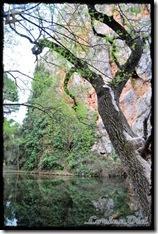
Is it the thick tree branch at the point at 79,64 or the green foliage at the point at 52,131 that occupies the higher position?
the thick tree branch at the point at 79,64

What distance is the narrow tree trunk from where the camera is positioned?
7.73ft

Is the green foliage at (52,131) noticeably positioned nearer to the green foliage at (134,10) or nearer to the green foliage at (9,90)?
the green foliage at (9,90)

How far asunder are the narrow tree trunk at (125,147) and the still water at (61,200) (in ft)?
0.44

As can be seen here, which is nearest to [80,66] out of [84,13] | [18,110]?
[84,13]

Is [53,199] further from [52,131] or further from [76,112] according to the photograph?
[76,112]

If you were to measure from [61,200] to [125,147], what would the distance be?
0.56m

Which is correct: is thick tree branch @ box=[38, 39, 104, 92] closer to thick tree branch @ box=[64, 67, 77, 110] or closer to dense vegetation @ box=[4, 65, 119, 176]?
thick tree branch @ box=[64, 67, 77, 110]

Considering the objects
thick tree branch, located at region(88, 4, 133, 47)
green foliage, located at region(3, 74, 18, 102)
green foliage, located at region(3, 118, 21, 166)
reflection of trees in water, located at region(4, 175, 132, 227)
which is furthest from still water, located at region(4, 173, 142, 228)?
thick tree branch, located at region(88, 4, 133, 47)

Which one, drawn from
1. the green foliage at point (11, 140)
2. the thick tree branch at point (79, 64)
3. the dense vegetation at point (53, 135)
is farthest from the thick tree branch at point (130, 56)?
the green foliage at point (11, 140)

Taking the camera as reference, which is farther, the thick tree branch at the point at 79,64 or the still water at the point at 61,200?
the thick tree branch at the point at 79,64

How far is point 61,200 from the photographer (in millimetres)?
2549

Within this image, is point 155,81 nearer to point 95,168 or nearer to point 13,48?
point 95,168

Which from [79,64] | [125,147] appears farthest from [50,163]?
[79,64]

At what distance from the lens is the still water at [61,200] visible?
7.85 ft
